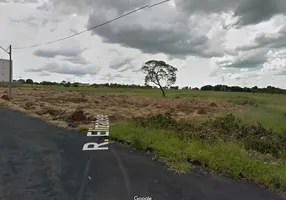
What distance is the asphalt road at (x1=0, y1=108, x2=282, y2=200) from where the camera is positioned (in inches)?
164

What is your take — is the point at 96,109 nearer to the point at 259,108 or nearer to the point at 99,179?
the point at 99,179

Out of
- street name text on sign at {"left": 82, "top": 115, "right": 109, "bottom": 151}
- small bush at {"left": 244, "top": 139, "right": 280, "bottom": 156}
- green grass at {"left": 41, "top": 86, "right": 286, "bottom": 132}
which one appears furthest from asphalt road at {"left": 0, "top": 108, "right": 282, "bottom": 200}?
green grass at {"left": 41, "top": 86, "right": 286, "bottom": 132}

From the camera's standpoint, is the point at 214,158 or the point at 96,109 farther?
the point at 96,109

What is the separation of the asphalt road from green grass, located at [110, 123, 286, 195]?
33 cm

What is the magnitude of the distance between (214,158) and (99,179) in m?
2.81

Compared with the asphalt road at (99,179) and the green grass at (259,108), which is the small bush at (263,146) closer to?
the asphalt road at (99,179)

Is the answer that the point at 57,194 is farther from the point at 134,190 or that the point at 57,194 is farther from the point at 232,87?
the point at 232,87

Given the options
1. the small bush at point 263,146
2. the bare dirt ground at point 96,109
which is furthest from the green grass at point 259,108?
the small bush at point 263,146

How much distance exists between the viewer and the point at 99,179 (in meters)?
4.80

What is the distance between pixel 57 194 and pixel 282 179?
13.9ft

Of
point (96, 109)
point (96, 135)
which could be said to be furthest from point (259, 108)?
point (96, 135)

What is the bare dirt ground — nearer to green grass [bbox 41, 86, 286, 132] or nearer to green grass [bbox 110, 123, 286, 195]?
green grass [bbox 41, 86, 286, 132]

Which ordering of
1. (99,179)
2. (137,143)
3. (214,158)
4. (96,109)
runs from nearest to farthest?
(99,179) < (214,158) < (137,143) < (96,109)

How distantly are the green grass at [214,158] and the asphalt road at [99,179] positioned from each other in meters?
0.33
